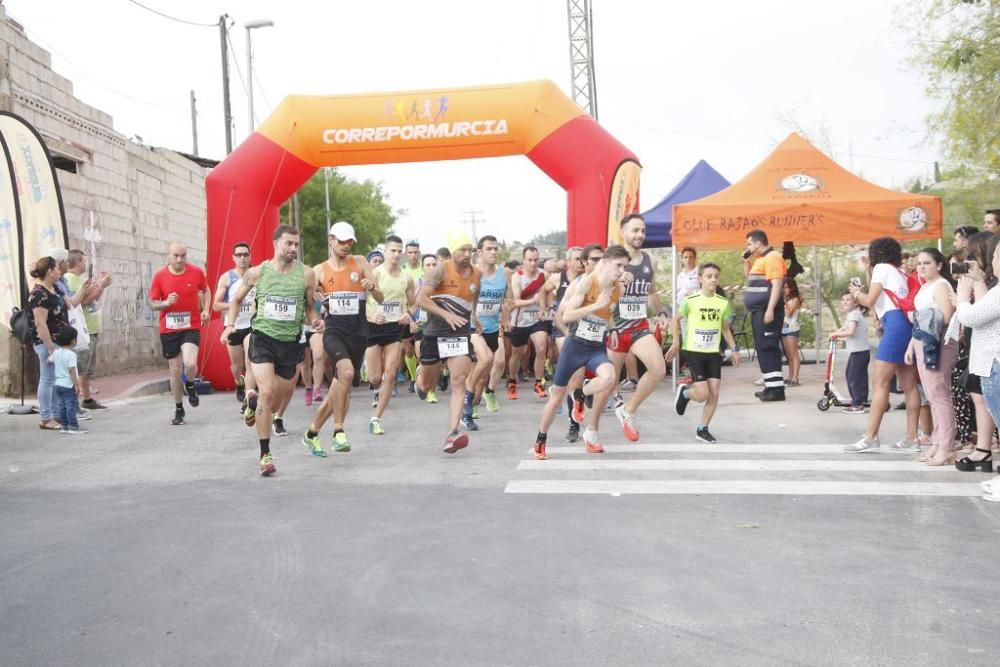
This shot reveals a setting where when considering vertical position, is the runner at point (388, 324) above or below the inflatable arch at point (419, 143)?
below

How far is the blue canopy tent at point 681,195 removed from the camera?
55.9 ft

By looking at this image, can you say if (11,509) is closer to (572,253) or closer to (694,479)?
(694,479)

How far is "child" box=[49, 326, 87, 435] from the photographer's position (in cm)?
1052

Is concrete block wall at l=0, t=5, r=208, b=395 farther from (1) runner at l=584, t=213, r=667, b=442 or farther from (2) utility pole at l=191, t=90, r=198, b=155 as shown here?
(2) utility pole at l=191, t=90, r=198, b=155

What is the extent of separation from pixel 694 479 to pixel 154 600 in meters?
4.14

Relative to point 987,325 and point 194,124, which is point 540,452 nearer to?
point 987,325

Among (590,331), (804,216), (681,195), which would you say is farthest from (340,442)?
(681,195)

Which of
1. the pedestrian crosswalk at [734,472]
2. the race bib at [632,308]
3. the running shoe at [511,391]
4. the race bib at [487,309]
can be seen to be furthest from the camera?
the running shoe at [511,391]

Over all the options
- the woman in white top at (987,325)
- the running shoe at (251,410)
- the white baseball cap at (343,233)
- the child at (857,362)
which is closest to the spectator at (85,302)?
the running shoe at (251,410)

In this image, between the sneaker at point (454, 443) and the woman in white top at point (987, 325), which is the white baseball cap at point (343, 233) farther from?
the woman in white top at point (987, 325)

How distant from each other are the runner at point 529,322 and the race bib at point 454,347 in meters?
3.95

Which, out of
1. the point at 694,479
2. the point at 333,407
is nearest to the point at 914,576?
the point at 694,479

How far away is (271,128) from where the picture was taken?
1545cm

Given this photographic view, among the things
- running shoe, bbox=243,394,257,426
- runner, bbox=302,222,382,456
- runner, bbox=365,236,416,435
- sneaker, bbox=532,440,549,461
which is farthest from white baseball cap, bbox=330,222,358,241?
sneaker, bbox=532,440,549,461
